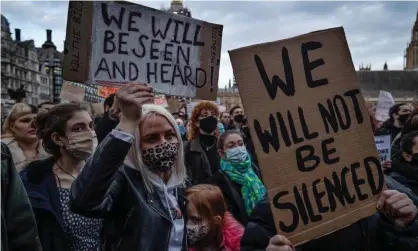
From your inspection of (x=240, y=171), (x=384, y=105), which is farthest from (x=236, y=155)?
(x=384, y=105)

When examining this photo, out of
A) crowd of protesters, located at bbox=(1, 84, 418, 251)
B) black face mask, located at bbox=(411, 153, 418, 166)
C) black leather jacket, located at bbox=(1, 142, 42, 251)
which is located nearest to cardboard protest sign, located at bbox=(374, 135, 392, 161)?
black face mask, located at bbox=(411, 153, 418, 166)

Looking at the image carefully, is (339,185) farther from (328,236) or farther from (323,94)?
(323,94)

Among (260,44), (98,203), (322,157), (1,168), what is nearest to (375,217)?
(322,157)

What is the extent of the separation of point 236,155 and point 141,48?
195 centimetres

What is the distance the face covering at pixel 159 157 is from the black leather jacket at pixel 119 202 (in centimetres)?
9

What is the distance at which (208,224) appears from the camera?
2.88 metres

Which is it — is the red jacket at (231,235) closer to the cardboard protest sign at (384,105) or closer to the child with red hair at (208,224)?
the child with red hair at (208,224)

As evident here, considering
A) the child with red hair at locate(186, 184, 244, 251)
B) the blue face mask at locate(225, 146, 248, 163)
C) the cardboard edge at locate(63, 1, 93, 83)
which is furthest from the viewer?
the blue face mask at locate(225, 146, 248, 163)

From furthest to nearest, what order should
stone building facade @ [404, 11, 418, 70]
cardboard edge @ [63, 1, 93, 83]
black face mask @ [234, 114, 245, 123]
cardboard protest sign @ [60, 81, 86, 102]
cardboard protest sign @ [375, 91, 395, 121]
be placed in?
1. stone building facade @ [404, 11, 418, 70]
2. cardboard protest sign @ [375, 91, 395, 121]
3. black face mask @ [234, 114, 245, 123]
4. cardboard protest sign @ [60, 81, 86, 102]
5. cardboard edge @ [63, 1, 93, 83]

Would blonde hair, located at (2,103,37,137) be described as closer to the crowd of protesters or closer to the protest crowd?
the crowd of protesters

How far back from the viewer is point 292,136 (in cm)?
231

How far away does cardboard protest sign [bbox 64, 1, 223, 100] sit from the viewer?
9.09 ft

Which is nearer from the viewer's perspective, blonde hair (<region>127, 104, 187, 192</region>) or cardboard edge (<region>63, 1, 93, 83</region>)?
blonde hair (<region>127, 104, 187, 192</region>)

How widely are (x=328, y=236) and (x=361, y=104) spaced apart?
0.67m
